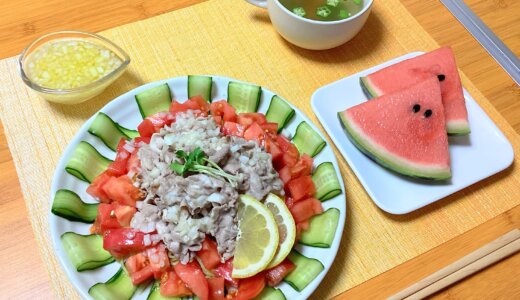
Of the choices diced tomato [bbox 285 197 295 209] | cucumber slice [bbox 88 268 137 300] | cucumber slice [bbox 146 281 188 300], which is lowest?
cucumber slice [bbox 146 281 188 300]

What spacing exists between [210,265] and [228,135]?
1.37 ft

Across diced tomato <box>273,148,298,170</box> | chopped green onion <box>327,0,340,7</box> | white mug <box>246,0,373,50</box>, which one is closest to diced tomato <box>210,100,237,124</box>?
Answer: diced tomato <box>273,148,298,170</box>

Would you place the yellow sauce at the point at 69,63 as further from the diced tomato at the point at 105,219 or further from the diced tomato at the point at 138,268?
the diced tomato at the point at 138,268

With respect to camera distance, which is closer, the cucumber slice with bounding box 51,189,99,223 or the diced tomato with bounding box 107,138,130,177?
the cucumber slice with bounding box 51,189,99,223

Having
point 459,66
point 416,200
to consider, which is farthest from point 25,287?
point 459,66

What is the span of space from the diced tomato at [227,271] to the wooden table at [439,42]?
15.2 inches

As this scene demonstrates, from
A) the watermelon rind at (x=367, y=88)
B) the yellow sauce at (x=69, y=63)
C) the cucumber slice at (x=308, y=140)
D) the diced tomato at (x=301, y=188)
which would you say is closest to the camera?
→ the diced tomato at (x=301, y=188)

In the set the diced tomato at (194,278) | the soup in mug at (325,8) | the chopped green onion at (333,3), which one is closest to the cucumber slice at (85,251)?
the diced tomato at (194,278)

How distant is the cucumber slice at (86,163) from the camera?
4.98 ft

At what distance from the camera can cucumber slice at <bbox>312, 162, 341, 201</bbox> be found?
5.07 feet

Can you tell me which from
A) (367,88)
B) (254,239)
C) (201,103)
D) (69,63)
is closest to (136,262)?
(254,239)

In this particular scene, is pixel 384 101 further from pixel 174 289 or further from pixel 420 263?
pixel 174 289

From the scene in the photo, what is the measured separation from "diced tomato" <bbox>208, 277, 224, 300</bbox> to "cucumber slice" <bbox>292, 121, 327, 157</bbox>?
20.6 inches

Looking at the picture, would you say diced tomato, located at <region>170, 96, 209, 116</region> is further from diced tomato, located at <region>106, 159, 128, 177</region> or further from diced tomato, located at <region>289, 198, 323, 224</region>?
diced tomato, located at <region>289, 198, 323, 224</region>
